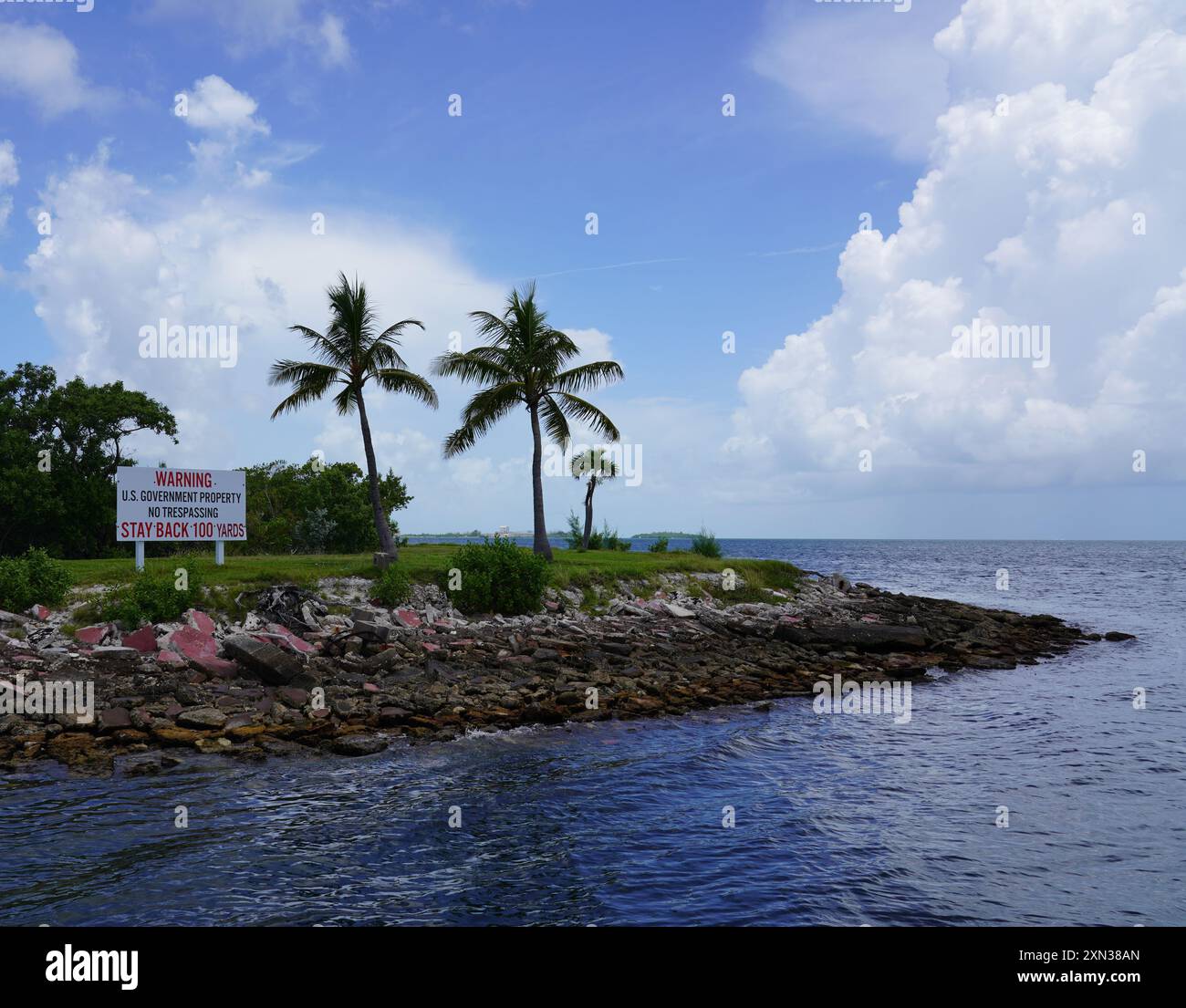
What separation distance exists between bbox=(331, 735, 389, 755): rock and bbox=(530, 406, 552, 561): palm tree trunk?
2153cm

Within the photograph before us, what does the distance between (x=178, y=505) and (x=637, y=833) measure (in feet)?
74.7

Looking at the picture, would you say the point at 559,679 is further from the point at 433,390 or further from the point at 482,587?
the point at 433,390

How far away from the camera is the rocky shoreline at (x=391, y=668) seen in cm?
1549

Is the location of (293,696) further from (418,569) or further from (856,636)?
(856,636)

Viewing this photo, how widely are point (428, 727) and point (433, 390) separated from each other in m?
19.7

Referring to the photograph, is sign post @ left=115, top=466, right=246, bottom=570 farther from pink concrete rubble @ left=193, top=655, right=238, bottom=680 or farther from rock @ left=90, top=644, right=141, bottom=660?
pink concrete rubble @ left=193, top=655, right=238, bottom=680

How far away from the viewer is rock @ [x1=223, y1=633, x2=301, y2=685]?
18.6 m

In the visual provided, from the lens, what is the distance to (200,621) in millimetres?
Answer: 22453

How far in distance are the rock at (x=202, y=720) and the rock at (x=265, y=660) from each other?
2324mm

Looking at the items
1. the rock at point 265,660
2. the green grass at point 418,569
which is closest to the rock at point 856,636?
the green grass at point 418,569

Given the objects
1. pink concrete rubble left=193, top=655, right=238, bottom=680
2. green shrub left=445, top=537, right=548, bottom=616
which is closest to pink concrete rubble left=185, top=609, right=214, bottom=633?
pink concrete rubble left=193, top=655, right=238, bottom=680

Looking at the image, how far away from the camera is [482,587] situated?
94.0 feet

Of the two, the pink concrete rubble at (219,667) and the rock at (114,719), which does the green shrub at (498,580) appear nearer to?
the pink concrete rubble at (219,667)
